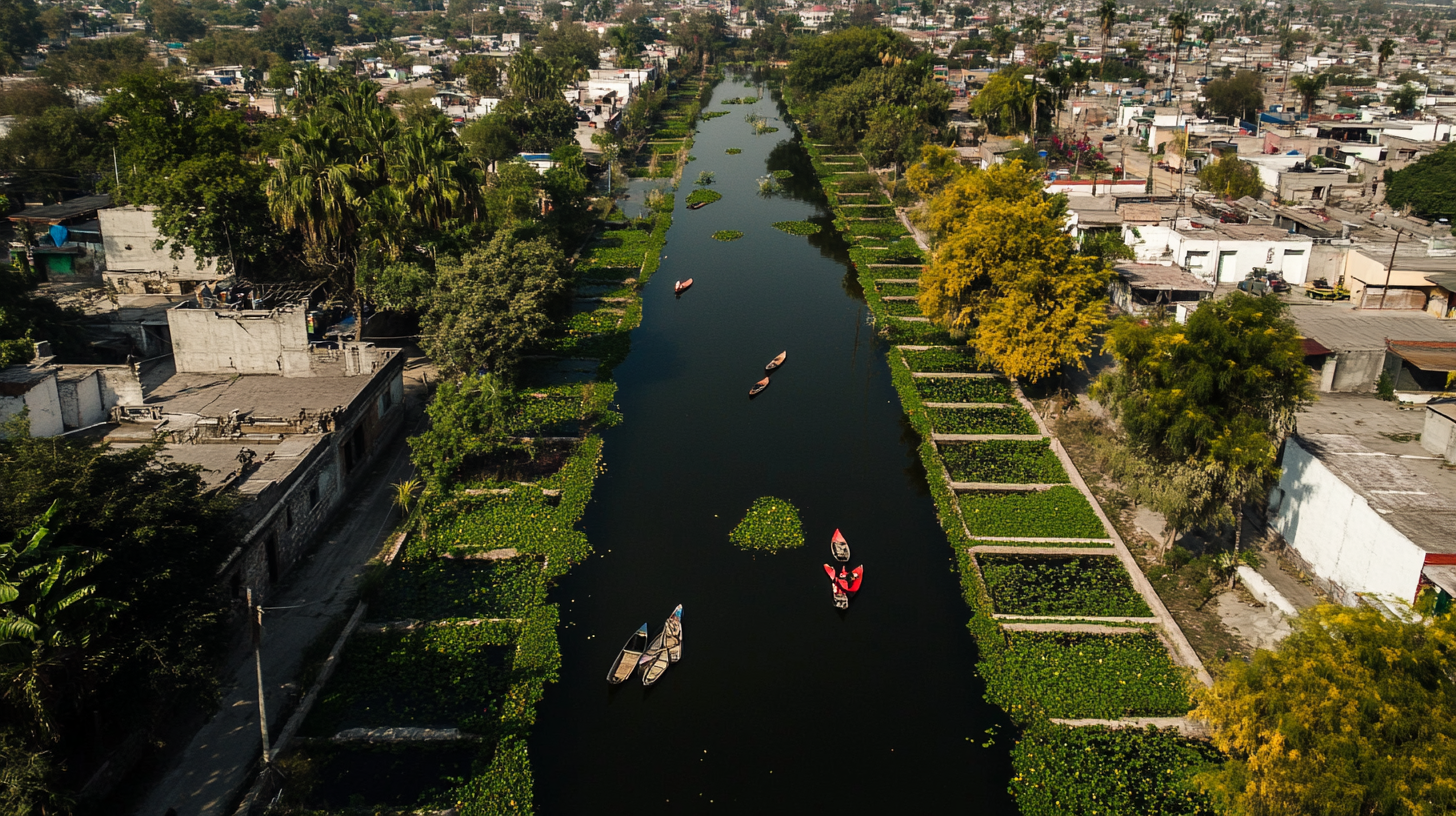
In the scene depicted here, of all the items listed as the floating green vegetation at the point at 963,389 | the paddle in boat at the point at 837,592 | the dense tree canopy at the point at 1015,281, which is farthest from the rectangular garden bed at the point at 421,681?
the dense tree canopy at the point at 1015,281

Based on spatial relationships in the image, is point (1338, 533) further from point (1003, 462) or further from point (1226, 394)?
point (1003, 462)

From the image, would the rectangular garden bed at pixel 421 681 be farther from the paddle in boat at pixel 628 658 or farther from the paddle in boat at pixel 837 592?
the paddle in boat at pixel 837 592

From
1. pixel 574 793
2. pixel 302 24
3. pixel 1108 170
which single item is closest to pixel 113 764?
pixel 574 793

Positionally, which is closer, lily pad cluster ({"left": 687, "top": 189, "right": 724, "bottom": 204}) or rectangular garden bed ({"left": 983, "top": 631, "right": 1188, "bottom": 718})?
rectangular garden bed ({"left": 983, "top": 631, "right": 1188, "bottom": 718})

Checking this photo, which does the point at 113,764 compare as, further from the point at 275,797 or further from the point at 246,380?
the point at 246,380

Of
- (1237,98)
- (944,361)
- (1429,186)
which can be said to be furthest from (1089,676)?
(1237,98)

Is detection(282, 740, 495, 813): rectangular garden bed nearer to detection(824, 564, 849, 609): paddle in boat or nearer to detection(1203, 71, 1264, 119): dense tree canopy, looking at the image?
detection(824, 564, 849, 609): paddle in boat

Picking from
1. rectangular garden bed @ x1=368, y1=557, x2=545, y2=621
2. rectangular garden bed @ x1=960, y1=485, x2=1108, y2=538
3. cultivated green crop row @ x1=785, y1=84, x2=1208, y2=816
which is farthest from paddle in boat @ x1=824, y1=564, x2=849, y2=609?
rectangular garden bed @ x1=368, y1=557, x2=545, y2=621

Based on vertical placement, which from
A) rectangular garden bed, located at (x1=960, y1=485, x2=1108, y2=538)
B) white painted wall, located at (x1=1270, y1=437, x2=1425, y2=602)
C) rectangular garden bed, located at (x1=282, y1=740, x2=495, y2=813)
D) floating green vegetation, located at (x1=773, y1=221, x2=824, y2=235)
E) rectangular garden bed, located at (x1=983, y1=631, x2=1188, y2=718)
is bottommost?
rectangular garden bed, located at (x1=282, y1=740, x2=495, y2=813)
